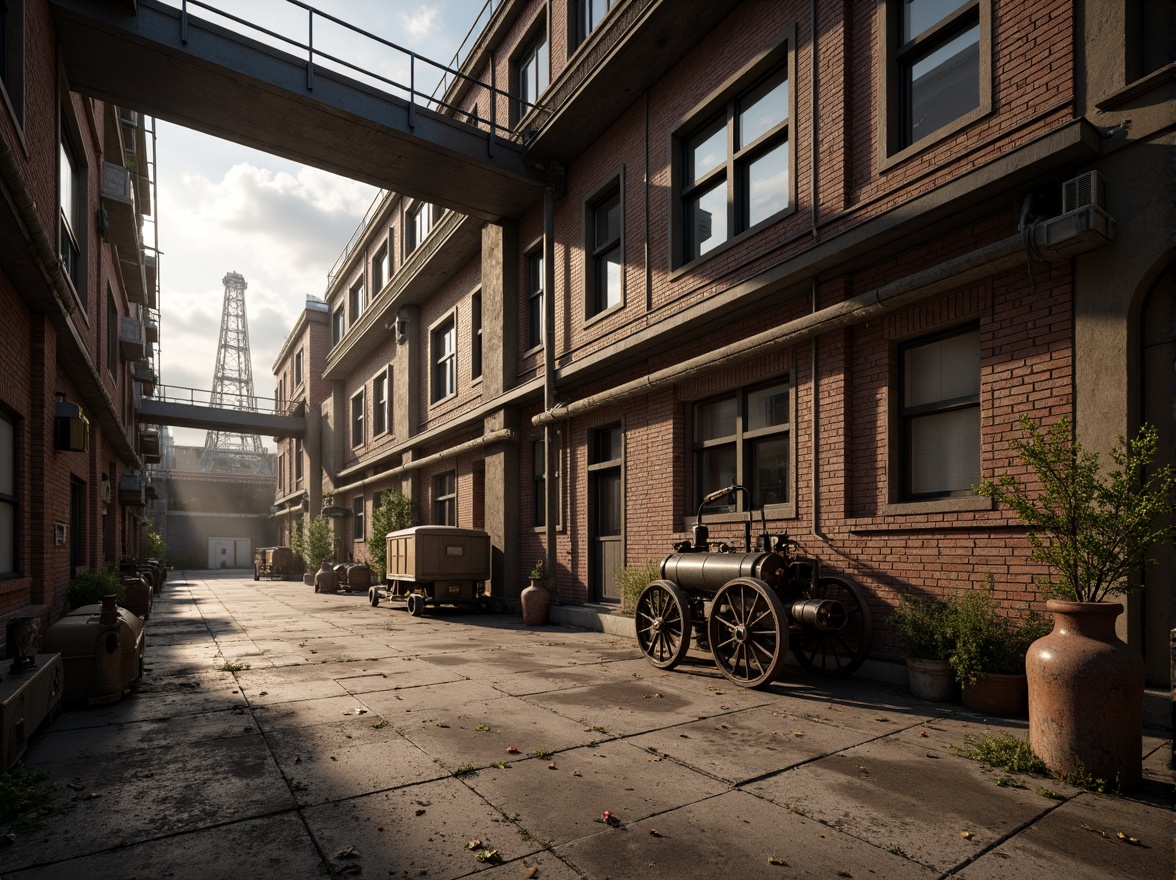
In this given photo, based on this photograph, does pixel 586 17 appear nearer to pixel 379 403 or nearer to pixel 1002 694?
pixel 1002 694

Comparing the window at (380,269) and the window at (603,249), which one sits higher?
the window at (380,269)

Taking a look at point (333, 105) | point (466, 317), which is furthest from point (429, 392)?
point (333, 105)

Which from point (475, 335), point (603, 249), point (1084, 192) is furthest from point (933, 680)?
point (475, 335)

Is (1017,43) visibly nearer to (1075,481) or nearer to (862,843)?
(1075,481)

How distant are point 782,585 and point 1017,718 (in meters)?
2.39

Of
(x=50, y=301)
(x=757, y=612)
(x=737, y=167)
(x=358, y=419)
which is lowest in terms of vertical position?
(x=757, y=612)

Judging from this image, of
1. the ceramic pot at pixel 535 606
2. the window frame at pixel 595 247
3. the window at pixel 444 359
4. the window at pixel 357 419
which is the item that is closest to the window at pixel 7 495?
the ceramic pot at pixel 535 606

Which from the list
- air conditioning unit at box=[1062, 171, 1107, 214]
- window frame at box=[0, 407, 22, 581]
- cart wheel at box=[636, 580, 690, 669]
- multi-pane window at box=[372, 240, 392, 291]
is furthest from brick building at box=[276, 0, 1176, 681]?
multi-pane window at box=[372, 240, 392, 291]

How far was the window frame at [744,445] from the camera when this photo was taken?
8547 mm

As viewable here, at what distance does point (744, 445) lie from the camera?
955 centimetres

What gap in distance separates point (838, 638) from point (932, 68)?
6087 mm

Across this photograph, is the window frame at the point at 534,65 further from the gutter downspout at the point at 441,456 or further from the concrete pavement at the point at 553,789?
the concrete pavement at the point at 553,789

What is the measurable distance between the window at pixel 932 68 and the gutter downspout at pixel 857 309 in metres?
1.47

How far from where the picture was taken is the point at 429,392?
20297 mm
